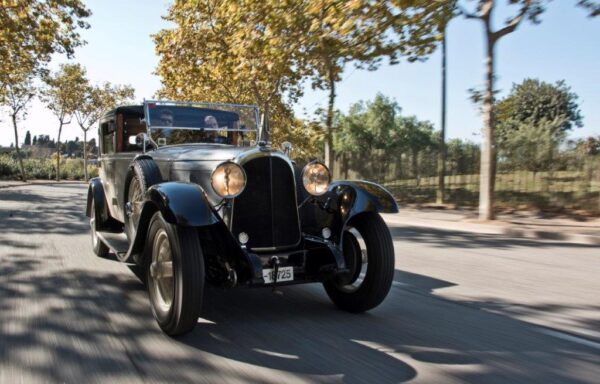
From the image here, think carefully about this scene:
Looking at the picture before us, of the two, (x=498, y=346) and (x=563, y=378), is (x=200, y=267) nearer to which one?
(x=498, y=346)

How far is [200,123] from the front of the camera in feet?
20.2

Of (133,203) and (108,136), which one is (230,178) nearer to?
(133,203)

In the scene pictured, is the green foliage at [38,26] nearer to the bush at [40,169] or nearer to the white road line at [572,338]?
the white road line at [572,338]

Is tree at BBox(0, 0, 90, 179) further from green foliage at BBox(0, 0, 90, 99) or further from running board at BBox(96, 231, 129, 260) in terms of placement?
running board at BBox(96, 231, 129, 260)

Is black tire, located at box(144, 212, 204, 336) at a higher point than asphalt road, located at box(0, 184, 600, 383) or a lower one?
higher

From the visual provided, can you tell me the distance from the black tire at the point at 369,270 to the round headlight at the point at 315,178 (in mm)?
438

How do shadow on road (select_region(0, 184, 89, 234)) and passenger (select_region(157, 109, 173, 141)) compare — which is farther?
shadow on road (select_region(0, 184, 89, 234))

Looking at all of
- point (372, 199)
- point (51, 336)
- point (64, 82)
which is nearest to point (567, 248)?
point (372, 199)

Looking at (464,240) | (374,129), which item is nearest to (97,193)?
(464,240)

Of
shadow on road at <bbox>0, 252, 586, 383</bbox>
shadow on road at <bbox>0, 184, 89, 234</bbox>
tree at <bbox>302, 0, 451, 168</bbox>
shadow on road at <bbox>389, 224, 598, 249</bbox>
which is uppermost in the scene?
tree at <bbox>302, 0, 451, 168</bbox>

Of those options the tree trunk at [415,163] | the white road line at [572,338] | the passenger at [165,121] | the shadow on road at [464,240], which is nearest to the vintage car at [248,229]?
the passenger at [165,121]

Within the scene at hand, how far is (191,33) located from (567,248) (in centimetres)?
1736

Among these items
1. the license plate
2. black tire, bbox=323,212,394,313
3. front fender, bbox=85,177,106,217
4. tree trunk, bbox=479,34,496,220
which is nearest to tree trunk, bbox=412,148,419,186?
tree trunk, bbox=479,34,496,220

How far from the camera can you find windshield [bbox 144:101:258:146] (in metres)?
5.96
